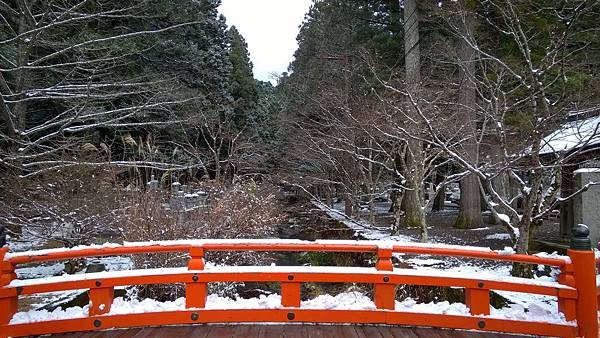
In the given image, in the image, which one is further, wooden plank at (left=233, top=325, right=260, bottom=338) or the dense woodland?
the dense woodland

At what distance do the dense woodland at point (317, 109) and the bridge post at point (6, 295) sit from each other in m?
4.11

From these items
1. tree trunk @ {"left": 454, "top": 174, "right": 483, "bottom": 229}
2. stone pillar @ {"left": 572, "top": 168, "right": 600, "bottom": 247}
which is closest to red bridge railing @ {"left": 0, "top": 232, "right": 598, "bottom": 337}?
stone pillar @ {"left": 572, "top": 168, "right": 600, "bottom": 247}

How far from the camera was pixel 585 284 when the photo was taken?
12.0 feet

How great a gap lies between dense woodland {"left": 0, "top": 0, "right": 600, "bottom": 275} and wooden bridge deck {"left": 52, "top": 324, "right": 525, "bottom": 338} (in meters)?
3.81

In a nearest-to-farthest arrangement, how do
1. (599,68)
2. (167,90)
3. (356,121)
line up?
1. (599,68)
2. (167,90)
3. (356,121)

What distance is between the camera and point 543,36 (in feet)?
34.8

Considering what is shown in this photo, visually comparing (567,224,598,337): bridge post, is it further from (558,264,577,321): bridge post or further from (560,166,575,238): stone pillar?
(560,166,575,238): stone pillar

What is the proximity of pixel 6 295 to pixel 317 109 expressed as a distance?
15.3 meters

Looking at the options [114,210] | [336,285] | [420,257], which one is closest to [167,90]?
[114,210]

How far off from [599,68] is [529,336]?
925cm

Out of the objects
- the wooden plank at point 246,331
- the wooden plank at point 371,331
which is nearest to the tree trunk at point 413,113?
the wooden plank at point 371,331

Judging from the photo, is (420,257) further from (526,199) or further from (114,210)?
(114,210)

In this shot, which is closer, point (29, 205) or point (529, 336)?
point (529, 336)

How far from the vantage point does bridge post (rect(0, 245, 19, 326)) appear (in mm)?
3697
